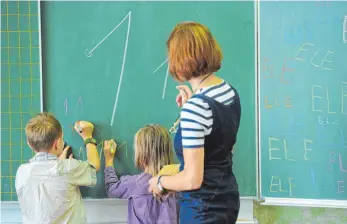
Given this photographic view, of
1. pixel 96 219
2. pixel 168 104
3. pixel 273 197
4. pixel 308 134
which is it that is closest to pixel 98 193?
pixel 96 219

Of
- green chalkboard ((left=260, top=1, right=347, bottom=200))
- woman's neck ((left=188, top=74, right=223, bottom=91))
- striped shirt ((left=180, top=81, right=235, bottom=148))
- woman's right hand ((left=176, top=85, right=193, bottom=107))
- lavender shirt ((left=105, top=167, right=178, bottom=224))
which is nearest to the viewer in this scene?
striped shirt ((left=180, top=81, right=235, bottom=148))

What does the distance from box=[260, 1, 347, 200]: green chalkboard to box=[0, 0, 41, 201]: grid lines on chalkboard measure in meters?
1.21

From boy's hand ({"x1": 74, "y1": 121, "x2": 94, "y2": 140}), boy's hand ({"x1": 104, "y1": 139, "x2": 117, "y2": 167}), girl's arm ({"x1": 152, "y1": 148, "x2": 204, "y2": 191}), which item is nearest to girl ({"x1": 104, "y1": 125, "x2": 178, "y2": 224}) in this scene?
boy's hand ({"x1": 104, "y1": 139, "x2": 117, "y2": 167})

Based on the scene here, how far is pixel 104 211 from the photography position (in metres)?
2.49

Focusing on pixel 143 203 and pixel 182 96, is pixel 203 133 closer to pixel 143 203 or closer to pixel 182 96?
pixel 182 96

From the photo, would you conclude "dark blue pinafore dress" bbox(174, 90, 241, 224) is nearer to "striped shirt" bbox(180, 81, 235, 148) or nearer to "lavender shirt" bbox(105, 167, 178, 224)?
"striped shirt" bbox(180, 81, 235, 148)

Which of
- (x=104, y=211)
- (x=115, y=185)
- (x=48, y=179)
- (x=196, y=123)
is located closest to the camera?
(x=196, y=123)

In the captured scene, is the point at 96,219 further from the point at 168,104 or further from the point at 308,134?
the point at 308,134

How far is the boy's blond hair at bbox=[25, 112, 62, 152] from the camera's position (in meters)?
2.17

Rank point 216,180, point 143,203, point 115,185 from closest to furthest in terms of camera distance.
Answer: point 216,180 → point 143,203 → point 115,185

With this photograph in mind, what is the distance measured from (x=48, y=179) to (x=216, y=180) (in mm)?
935

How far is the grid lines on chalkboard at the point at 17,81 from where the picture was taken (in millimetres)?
2408

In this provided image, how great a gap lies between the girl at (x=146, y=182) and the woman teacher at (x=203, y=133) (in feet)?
2.04

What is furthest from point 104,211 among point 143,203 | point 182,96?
point 182,96
